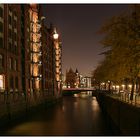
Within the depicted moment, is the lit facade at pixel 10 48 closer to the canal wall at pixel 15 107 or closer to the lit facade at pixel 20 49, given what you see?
the lit facade at pixel 20 49

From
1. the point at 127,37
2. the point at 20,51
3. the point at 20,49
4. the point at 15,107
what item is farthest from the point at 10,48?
the point at 127,37

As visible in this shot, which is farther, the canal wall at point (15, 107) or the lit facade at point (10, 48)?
the lit facade at point (10, 48)

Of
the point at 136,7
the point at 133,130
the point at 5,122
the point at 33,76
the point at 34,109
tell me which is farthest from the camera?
the point at 33,76

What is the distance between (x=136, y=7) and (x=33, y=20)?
4978cm

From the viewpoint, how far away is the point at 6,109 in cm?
4103

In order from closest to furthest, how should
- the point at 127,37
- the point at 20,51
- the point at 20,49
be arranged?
the point at 127,37 → the point at 20,51 → the point at 20,49

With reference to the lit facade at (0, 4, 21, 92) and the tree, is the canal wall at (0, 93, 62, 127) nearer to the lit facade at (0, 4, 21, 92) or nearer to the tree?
the lit facade at (0, 4, 21, 92)

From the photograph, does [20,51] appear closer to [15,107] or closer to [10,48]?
[10,48]

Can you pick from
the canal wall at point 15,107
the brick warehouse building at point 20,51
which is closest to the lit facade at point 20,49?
the brick warehouse building at point 20,51

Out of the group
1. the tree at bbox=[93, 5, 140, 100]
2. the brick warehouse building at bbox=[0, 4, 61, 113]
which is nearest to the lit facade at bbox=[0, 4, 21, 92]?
the brick warehouse building at bbox=[0, 4, 61, 113]

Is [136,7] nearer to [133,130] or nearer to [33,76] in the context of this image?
[133,130]

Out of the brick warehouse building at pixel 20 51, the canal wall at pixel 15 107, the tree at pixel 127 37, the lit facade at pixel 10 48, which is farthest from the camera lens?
the brick warehouse building at pixel 20 51

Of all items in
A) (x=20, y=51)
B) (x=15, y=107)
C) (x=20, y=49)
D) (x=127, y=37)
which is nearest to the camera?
(x=127, y=37)

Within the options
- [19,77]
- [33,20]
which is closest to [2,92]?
[19,77]
